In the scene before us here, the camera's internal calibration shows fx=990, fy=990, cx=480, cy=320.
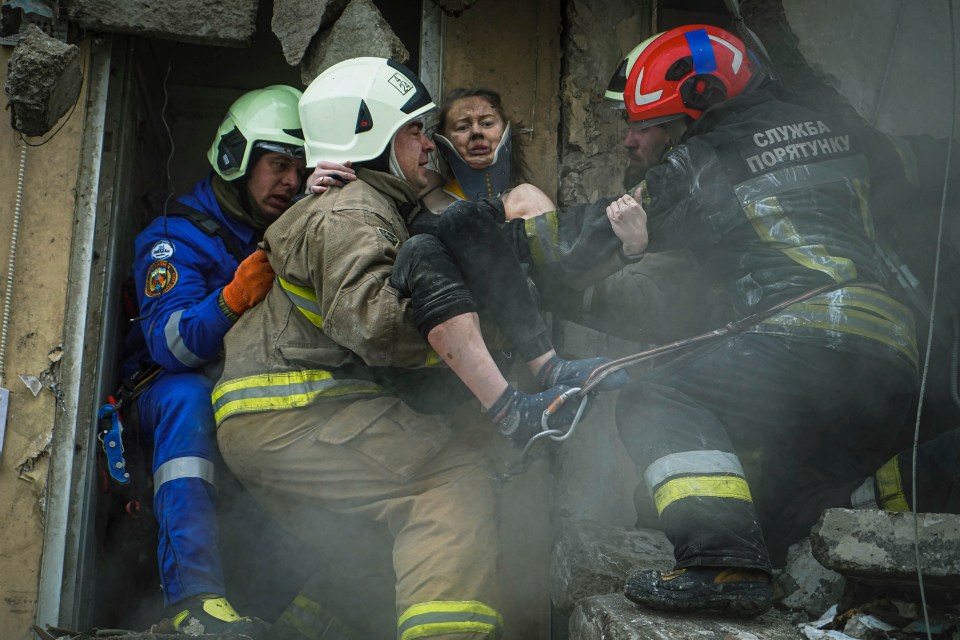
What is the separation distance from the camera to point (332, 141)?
391cm

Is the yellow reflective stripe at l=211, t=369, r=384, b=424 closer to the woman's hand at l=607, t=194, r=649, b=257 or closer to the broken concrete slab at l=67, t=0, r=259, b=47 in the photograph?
the woman's hand at l=607, t=194, r=649, b=257

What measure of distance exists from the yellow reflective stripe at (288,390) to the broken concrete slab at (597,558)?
38.2 inches

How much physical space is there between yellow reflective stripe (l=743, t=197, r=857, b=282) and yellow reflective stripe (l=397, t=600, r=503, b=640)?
1548 mm

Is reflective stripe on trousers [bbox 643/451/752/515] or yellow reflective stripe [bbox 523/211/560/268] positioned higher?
yellow reflective stripe [bbox 523/211/560/268]

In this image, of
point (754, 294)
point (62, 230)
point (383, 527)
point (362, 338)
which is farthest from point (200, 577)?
point (754, 294)

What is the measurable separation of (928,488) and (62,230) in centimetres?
343

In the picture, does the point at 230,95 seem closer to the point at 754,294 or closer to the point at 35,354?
the point at 35,354

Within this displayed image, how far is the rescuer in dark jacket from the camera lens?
3.19m

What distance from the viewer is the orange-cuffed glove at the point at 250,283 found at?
388 cm

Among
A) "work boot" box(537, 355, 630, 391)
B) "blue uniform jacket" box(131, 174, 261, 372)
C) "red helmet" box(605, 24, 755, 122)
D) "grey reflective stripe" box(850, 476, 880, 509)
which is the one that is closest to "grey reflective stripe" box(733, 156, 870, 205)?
"red helmet" box(605, 24, 755, 122)

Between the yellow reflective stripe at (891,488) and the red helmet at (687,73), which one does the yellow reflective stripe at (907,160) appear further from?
the yellow reflective stripe at (891,488)

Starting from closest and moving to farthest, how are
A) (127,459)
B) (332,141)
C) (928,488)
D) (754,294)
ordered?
(928,488) → (754,294) → (332,141) → (127,459)

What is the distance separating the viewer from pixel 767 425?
10.8ft

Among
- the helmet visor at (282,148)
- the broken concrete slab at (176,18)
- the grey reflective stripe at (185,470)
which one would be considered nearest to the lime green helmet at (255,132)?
the helmet visor at (282,148)
